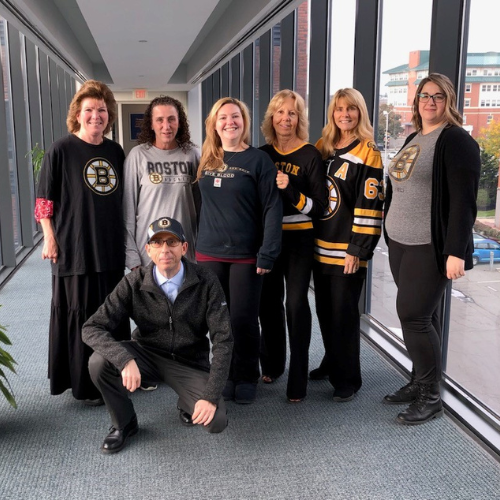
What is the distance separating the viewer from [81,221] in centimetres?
259

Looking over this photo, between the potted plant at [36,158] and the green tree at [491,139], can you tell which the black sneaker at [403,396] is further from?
the potted plant at [36,158]

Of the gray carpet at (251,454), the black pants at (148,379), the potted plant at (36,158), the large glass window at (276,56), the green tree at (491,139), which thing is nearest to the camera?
the gray carpet at (251,454)

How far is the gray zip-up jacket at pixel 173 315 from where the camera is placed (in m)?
2.31

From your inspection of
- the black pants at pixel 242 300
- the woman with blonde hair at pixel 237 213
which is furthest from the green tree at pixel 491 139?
the black pants at pixel 242 300

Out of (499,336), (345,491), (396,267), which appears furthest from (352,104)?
(345,491)

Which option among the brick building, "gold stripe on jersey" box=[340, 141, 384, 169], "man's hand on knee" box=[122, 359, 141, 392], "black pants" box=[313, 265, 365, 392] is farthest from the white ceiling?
"man's hand on knee" box=[122, 359, 141, 392]

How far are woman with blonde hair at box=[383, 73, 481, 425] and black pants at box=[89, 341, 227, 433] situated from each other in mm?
947

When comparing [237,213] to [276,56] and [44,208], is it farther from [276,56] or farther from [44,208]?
[276,56]

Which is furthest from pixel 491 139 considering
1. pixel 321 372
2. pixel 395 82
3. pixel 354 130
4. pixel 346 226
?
pixel 321 372

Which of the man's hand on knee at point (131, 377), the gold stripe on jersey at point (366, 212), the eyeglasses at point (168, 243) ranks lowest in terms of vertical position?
the man's hand on knee at point (131, 377)

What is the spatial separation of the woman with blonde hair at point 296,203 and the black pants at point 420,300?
1.35ft

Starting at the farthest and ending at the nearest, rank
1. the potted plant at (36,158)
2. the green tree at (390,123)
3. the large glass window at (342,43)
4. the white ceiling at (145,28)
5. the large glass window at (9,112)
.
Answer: the potted plant at (36,158)
the large glass window at (9,112)
the white ceiling at (145,28)
the large glass window at (342,43)
the green tree at (390,123)

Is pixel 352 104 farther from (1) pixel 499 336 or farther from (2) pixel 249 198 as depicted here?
(1) pixel 499 336

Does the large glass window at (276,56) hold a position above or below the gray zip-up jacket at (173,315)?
above
